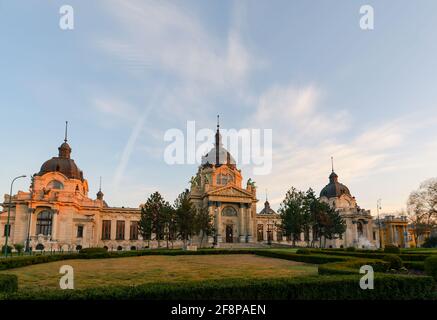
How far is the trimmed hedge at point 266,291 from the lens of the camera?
936cm

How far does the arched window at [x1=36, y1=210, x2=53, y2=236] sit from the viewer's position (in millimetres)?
58406

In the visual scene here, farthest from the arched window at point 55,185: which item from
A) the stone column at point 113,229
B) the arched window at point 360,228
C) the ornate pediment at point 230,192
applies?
the arched window at point 360,228

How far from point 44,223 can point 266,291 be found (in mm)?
58946

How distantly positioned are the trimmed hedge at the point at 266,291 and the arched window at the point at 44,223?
5575 cm

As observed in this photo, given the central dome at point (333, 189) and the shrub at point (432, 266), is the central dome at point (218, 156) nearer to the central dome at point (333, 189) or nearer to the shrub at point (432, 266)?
the central dome at point (333, 189)

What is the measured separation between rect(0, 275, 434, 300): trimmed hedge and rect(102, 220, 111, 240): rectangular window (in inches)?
2558

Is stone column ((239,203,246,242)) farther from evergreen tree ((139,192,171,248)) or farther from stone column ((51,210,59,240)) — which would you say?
stone column ((51,210,59,240))

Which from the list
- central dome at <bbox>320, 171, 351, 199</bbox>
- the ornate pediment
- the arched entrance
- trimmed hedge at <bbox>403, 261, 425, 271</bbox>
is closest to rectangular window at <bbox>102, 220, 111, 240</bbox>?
the ornate pediment

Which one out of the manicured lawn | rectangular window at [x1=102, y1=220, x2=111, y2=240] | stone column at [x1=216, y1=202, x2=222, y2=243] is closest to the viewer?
the manicured lawn

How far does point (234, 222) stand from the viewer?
71.1 metres

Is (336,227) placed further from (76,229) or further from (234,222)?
(76,229)
